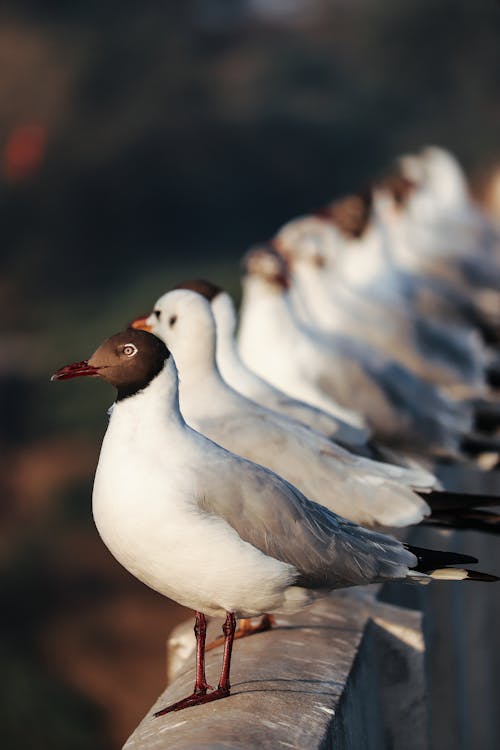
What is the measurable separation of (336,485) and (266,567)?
0.91m

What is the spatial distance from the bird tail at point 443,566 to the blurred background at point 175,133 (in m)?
18.5

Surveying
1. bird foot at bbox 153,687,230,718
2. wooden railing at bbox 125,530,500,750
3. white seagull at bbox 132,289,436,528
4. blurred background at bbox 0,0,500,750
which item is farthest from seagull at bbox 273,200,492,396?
blurred background at bbox 0,0,500,750

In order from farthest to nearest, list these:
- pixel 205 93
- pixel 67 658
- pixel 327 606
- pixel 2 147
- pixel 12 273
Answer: pixel 205 93, pixel 2 147, pixel 12 273, pixel 67 658, pixel 327 606

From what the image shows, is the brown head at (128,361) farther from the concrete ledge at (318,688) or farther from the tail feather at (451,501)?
the tail feather at (451,501)

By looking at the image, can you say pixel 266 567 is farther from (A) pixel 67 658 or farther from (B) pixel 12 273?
(B) pixel 12 273

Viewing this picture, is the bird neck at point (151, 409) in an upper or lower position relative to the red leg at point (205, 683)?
upper

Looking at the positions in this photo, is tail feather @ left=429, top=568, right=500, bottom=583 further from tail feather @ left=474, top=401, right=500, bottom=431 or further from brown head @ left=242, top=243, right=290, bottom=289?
tail feather @ left=474, top=401, right=500, bottom=431

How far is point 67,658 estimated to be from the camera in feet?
51.0

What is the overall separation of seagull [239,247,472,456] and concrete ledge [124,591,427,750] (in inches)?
73.0

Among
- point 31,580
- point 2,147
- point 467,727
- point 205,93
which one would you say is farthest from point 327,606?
point 205,93

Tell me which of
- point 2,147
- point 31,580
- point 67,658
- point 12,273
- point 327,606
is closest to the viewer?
point 327,606

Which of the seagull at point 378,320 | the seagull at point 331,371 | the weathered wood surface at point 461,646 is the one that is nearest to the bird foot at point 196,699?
the weathered wood surface at point 461,646

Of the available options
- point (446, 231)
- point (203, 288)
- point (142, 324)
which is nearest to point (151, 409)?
point (142, 324)

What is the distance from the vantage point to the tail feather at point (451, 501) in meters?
3.92
